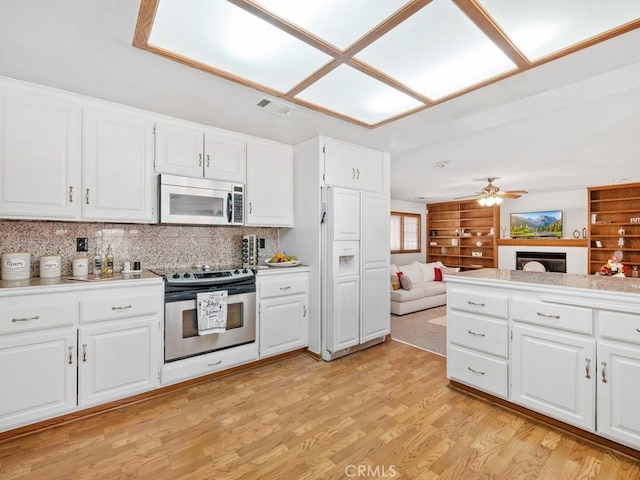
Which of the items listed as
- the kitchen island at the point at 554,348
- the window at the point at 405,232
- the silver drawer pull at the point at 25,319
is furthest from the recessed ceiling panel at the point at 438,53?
the window at the point at 405,232

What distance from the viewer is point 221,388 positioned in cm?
270

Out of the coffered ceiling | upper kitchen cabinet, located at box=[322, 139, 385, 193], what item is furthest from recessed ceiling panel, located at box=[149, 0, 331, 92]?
upper kitchen cabinet, located at box=[322, 139, 385, 193]

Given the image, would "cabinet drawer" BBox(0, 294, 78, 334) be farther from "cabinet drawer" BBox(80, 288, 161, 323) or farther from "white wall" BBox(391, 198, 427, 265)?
"white wall" BBox(391, 198, 427, 265)

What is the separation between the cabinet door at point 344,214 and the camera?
3270 millimetres

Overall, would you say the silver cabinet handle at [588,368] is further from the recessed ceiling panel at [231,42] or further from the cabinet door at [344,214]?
the recessed ceiling panel at [231,42]

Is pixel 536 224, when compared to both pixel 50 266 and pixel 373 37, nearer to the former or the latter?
pixel 373 37

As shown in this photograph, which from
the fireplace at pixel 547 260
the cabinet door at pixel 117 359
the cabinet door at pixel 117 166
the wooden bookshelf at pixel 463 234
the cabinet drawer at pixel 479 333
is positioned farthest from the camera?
the wooden bookshelf at pixel 463 234

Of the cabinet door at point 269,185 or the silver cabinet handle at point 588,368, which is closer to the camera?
the silver cabinet handle at point 588,368

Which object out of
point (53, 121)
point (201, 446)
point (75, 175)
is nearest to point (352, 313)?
point (201, 446)

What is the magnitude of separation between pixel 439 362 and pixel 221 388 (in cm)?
210

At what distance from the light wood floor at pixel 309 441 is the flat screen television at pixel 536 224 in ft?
22.3

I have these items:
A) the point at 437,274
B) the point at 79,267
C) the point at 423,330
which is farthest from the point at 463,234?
the point at 79,267

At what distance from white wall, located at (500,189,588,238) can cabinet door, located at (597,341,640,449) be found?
22.4ft

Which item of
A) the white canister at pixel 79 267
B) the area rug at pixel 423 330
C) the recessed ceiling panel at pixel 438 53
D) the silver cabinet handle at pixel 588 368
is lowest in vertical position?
the area rug at pixel 423 330
